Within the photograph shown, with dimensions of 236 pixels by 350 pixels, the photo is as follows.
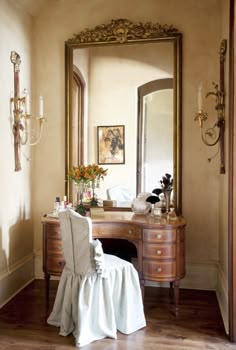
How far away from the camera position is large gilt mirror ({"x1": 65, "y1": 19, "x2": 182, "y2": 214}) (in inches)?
144

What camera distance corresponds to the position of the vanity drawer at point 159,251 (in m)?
3.05

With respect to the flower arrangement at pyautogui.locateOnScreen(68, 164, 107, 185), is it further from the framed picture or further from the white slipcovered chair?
the white slipcovered chair

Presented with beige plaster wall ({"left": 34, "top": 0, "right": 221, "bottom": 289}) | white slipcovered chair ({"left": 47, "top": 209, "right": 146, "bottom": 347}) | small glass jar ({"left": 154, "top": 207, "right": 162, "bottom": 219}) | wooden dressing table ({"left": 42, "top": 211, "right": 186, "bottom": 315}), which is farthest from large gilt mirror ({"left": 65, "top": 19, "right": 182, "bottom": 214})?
white slipcovered chair ({"left": 47, "top": 209, "right": 146, "bottom": 347})

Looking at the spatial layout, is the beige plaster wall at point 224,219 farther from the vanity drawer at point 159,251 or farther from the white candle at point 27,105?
the white candle at point 27,105

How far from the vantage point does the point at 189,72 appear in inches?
144

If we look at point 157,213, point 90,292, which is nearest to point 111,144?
point 157,213

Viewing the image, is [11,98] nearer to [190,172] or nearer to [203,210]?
[190,172]

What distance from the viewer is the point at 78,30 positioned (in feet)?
12.7

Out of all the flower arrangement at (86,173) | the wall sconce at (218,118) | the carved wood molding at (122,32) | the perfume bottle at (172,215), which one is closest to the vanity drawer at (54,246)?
the flower arrangement at (86,173)

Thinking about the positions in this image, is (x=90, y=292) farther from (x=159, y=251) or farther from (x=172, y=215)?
(x=172, y=215)

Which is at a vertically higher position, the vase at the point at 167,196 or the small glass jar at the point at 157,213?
the vase at the point at 167,196

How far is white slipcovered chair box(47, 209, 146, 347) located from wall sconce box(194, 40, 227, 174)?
1400 mm

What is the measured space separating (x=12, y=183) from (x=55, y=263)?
0.91 meters

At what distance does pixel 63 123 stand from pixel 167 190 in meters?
1.39
